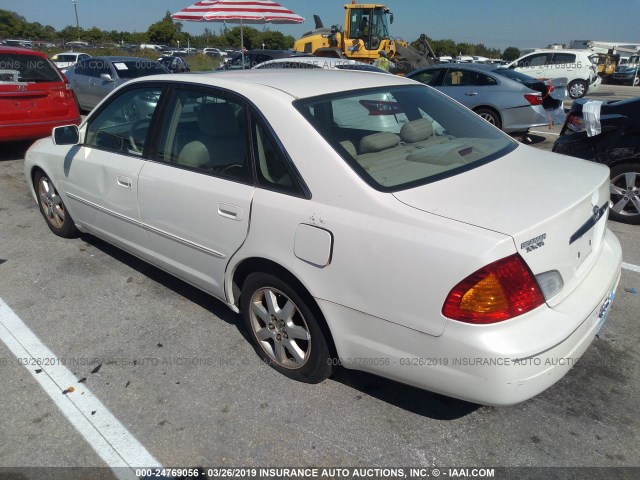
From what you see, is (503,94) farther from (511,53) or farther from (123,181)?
(511,53)

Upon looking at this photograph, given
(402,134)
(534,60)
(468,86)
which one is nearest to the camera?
(402,134)

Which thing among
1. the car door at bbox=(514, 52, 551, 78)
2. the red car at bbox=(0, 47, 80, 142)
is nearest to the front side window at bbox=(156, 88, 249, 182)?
the red car at bbox=(0, 47, 80, 142)

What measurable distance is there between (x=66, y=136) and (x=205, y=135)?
1.63 metres

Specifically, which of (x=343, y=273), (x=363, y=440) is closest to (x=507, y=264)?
(x=343, y=273)

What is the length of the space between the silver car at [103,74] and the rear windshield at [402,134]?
9.06 metres

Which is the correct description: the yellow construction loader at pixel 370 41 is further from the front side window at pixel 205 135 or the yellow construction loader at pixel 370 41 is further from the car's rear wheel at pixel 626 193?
the front side window at pixel 205 135

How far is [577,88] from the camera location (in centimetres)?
1927

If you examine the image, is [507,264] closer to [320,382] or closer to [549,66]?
[320,382]

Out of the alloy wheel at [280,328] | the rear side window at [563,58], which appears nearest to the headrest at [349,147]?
the alloy wheel at [280,328]

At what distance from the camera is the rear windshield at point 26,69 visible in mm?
7309

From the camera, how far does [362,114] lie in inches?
116

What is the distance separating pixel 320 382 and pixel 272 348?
13.4 inches

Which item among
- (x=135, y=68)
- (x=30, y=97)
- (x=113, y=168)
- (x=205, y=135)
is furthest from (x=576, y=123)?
(x=135, y=68)

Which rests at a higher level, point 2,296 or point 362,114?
point 362,114
